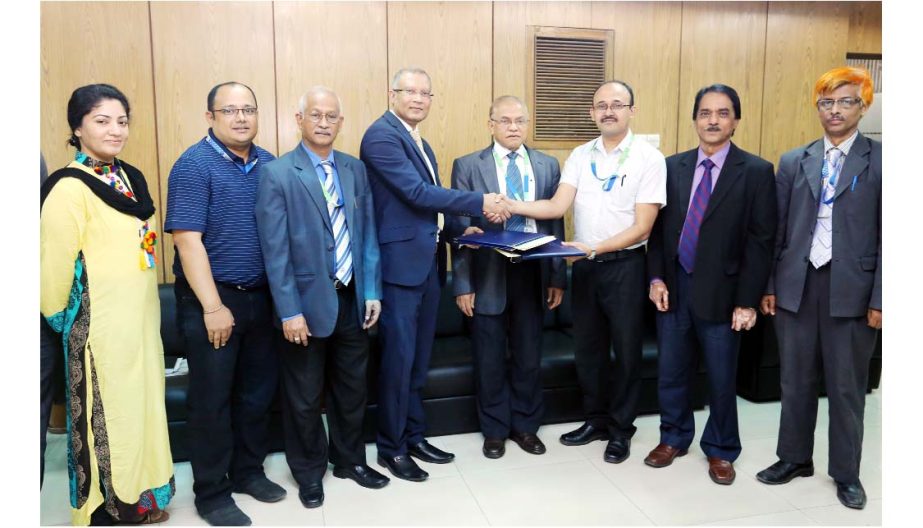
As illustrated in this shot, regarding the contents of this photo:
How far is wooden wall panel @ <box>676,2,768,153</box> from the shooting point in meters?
4.67

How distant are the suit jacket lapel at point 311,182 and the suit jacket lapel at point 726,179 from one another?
1.71 m

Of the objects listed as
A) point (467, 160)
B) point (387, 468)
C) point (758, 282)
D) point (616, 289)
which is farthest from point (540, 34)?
point (387, 468)

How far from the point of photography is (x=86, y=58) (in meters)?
3.71

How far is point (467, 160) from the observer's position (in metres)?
3.22

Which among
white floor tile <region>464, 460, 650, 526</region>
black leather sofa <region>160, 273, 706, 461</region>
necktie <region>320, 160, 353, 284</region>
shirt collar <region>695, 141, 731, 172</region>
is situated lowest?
white floor tile <region>464, 460, 650, 526</region>

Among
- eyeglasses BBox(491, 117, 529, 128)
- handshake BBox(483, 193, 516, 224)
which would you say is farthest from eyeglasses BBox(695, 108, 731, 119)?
handshake BBox(483, 193, 516, 224)

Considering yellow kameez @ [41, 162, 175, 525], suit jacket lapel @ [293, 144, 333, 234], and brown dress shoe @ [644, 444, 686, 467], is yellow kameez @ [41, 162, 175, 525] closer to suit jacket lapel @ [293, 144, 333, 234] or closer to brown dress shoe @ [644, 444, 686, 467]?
suit jacket lapel @ [293, 144, 333, 234]

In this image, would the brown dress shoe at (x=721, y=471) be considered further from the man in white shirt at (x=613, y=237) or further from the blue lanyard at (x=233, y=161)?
the blue lanyard at (x=233, y=161)

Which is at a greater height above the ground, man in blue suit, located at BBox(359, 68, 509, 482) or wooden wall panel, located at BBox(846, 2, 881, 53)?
wooden wall panel, located at BBox(846, 2, 881, 53)

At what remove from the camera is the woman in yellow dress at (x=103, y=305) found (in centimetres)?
221

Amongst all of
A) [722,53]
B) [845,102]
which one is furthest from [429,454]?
[722,53]

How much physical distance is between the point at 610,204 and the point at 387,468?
67.1 inches

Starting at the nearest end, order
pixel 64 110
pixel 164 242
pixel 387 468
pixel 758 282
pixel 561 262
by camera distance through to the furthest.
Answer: pixel 758 282 < pixel 387 468 < pixel 561 262 < pixel 64 110 < pixel 164 242

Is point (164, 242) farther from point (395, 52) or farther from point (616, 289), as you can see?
point (616, 289)
